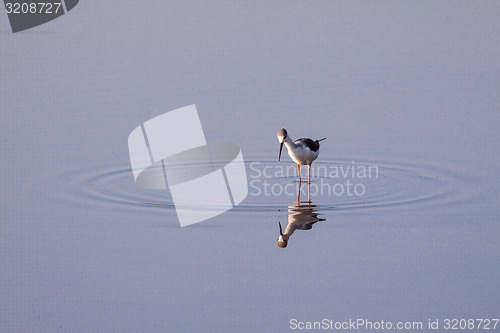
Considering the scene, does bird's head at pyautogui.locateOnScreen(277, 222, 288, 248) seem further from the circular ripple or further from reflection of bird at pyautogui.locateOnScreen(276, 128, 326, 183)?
reflection of bird at pyautogui.locateOnScreen(276, 128, 326, 183)

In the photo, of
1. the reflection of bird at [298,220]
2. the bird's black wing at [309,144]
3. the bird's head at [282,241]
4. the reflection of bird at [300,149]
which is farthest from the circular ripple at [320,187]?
the bird's head at [282,241]

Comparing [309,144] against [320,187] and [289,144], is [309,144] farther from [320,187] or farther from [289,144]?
[320,187]

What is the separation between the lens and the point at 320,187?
11.6 metres

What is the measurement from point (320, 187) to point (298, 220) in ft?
5.78

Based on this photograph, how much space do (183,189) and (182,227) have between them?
1754 mm

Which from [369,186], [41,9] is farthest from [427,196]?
[41,9]

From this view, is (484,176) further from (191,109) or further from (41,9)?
(41,9)

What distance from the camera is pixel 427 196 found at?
35.6 feet

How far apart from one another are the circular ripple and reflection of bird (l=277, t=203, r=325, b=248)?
181mm

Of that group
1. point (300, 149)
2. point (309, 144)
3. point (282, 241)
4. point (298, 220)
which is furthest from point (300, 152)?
point (282, 241)

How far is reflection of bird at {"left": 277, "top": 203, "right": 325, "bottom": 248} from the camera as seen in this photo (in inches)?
369

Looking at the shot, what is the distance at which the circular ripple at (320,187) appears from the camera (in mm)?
10594

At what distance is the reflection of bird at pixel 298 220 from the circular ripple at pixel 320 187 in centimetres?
18

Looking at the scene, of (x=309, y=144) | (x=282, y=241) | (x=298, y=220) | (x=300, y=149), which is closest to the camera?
(x=282, y=241)
